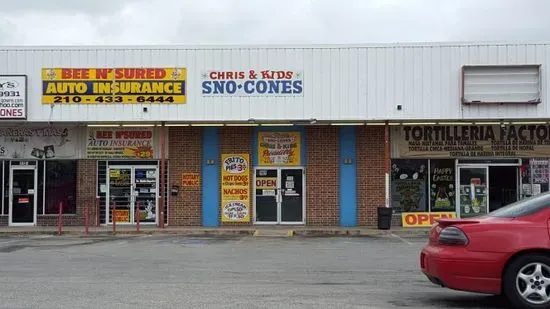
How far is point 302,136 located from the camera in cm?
2259

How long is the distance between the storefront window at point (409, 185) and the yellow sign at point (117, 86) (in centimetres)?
760

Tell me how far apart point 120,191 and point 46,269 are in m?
11.1

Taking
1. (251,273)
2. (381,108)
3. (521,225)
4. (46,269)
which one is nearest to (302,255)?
(251,273)

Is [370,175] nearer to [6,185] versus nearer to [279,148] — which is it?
[279,148]

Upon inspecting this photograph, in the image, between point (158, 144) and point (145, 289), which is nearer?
point (145, 289)

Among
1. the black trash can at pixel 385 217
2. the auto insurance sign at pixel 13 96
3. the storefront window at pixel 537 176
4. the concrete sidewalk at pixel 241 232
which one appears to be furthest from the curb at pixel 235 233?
the storefront window at pixel 537 176

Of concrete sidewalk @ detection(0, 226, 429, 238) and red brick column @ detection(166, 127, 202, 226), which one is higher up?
red brick column @ detection(166, 127, 202, 226)

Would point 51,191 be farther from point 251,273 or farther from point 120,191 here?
point 251,273

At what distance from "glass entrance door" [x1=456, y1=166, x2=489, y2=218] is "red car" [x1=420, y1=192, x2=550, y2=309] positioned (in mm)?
15391

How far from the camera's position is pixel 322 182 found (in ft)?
73.5

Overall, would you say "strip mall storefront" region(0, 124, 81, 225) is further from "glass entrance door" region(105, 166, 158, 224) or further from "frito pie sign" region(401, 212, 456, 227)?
"frito pie sign" region(401, 212, 456, 227)

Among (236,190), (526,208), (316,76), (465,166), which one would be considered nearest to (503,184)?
(465,166)

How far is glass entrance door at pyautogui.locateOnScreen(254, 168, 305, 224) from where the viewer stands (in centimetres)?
2264

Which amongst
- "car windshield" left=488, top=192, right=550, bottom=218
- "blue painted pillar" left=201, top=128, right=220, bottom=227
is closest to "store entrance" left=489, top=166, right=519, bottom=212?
"blue painted pillar" left=201, top=128, right=220, bottom=227
